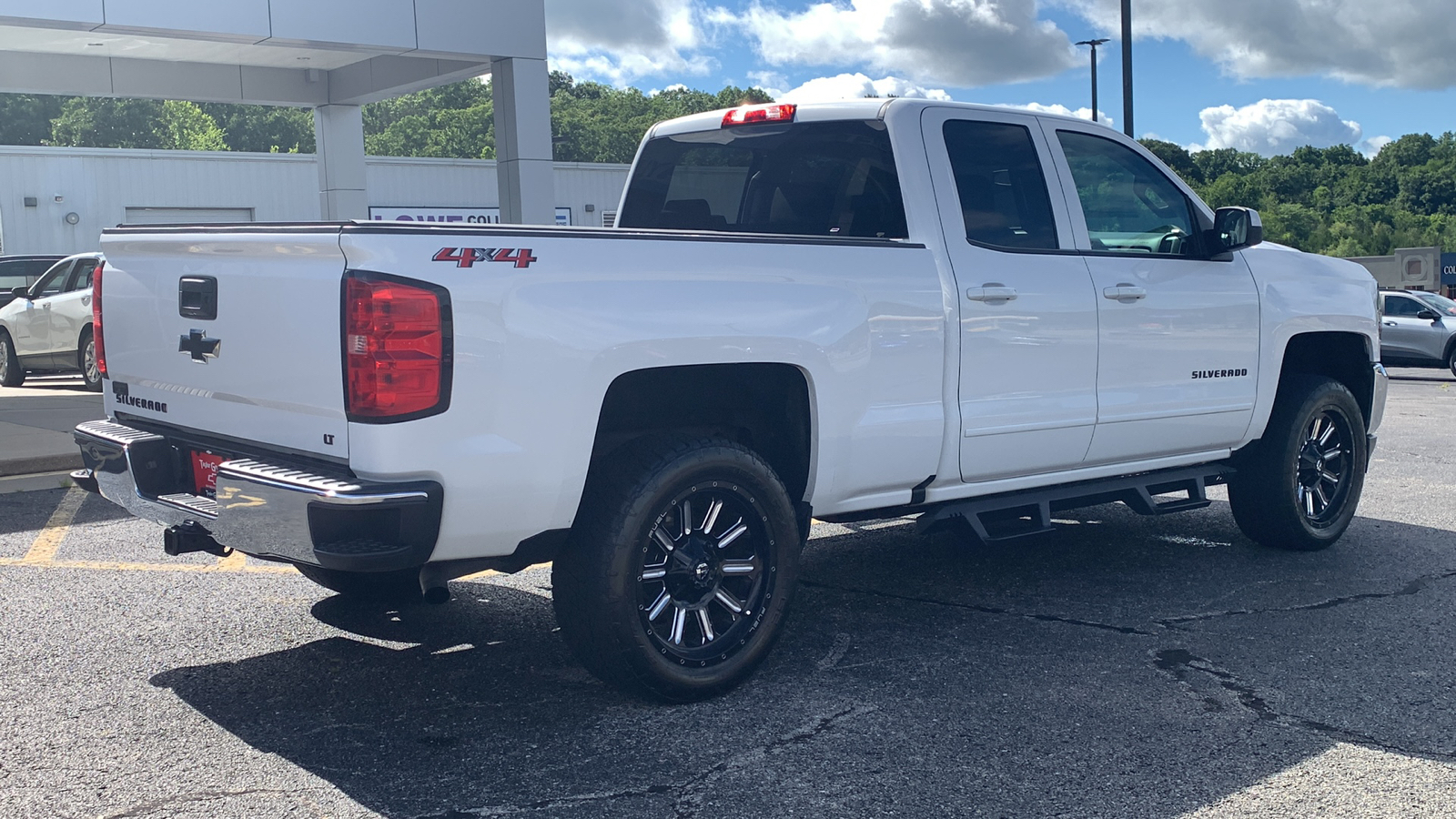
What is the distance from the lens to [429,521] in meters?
3.78

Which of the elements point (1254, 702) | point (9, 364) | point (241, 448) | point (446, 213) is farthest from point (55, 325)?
point (446, 213)

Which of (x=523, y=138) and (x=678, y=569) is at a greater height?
(x=523, y=138)

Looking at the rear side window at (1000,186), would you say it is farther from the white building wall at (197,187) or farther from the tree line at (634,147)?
the tree line at (634,147)

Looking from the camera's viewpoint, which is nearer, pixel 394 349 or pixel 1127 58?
pixel 394 349

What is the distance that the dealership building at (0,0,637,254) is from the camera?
50.3 feet

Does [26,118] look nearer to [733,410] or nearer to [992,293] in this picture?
[733,410]

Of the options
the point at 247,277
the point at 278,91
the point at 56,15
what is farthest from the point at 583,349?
the point at 278,91

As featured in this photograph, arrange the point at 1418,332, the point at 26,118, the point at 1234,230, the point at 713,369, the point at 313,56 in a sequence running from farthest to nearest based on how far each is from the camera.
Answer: the point at 26,118 < the point at 1418,332 < the point at 313,56 < the point at 1234,230 < the point at 713,369

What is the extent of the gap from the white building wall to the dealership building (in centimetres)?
4

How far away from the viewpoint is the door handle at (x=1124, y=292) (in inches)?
221

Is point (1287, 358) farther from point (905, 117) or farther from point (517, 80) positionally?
point (517, 80)

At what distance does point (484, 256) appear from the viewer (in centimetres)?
384

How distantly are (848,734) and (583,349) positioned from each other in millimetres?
1423

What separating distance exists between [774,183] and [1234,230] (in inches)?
82.9
